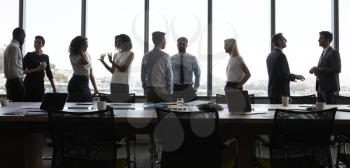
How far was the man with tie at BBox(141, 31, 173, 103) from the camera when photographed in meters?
4.58

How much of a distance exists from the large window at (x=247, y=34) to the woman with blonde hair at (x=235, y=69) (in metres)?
1.50

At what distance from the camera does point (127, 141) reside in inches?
107

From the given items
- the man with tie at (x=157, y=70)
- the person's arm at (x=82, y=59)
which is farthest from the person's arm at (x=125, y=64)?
the person's arm at (x=82, y=59)

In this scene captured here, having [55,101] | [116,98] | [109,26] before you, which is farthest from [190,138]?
[109,26]

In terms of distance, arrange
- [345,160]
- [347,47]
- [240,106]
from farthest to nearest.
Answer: [347,47] < [240,106] < [345,160]

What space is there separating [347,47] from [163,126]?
16.3 feet

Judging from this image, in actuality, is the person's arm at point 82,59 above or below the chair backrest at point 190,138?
above

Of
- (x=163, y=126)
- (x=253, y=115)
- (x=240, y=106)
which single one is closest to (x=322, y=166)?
(x=253, y=115)

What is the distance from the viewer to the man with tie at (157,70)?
4.58 meters

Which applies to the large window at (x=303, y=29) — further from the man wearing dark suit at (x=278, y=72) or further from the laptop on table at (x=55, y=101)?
the laptop on table at (x=55, y=101)

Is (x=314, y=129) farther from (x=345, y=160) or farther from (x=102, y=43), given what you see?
(x=102, y=43)

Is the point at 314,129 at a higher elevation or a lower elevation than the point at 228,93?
lower

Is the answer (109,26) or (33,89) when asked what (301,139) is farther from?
(109,26)

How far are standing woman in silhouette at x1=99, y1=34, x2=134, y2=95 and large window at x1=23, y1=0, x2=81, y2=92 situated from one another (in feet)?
5.91
